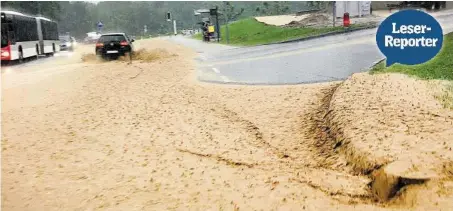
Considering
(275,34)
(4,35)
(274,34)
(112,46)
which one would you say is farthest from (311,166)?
(274,34)

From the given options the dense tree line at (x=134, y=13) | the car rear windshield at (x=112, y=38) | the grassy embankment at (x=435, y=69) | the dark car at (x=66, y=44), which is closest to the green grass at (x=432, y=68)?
the grassy embankment at (x=435, y=69)

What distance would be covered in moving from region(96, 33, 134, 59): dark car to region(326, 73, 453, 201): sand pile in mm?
14785

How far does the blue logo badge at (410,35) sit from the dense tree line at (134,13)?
282 feet

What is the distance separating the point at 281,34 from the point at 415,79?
2348cm

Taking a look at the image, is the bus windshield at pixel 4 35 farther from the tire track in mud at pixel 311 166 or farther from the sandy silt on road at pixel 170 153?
the tire track in mud at pixel 311 166

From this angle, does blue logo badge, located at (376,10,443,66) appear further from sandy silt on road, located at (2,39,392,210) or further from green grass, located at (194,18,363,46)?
green grass, located at (194,18,363,46)

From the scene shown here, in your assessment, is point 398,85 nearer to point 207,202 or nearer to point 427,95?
point 427,95

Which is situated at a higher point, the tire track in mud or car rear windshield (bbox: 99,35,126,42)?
car rear windshield (bbox: 99,35,126,42)

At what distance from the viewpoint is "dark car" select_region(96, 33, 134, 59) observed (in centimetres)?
2088

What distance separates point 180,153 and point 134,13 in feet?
470

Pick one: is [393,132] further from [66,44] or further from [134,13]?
[134,13]

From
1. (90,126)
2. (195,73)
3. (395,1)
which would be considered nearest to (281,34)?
(395,1)

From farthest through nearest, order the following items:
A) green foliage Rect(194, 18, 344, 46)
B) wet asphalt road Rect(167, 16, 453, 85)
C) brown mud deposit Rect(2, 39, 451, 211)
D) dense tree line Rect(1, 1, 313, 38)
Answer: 1. dense tree line Rect(1, 1, 313, 38)
2. green foliage Rect(194, 18, 344, 46)
3. wet asphalt road Rect(167, 16, 453, 85)
4. brown mud deposit Rect(2, 39, 451, 211)

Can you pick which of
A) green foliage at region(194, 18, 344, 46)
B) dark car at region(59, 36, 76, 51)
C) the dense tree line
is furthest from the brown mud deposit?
the dense tree line
